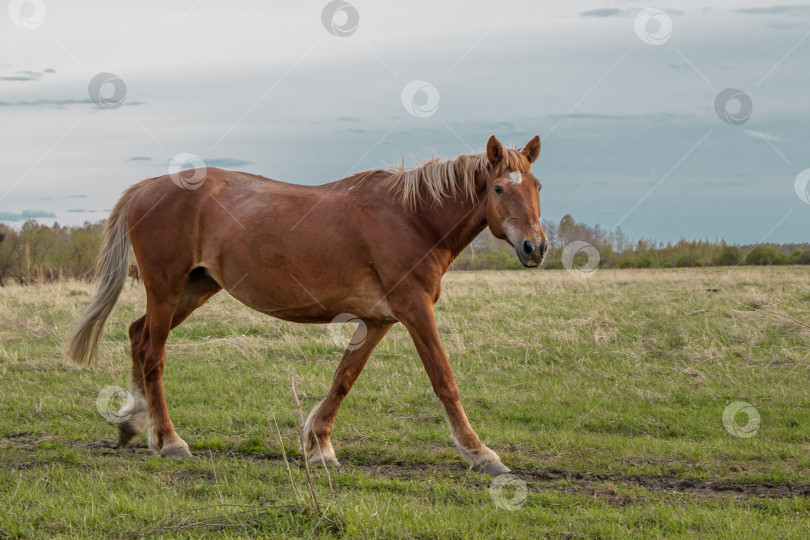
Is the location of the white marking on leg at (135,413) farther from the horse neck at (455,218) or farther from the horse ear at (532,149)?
the horse ear at (532,149)

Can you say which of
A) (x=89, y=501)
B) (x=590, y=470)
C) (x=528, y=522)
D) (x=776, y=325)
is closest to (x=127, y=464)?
(x=89, y=501)

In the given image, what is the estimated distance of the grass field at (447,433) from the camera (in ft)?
15.1

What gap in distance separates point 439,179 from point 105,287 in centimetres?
381

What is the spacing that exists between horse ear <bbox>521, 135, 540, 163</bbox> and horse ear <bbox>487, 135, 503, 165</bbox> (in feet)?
0.83

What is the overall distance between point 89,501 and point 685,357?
8201mm

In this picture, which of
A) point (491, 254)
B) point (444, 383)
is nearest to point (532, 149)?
point (444, 383)

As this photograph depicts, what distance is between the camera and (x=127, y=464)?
20.1ft

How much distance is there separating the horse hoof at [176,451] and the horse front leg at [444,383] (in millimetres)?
2354

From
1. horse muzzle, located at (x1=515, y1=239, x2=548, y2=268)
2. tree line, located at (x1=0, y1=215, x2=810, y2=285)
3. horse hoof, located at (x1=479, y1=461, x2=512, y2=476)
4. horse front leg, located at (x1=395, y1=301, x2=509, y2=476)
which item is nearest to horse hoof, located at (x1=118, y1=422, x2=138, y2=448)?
horse front leg, located at (x1=395, y1=301, x2=509, y2=476)

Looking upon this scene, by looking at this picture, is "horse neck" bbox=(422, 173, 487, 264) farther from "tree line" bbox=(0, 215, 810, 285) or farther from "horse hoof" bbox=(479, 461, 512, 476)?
"tree line" bbox=(0, 215, 810, 285)

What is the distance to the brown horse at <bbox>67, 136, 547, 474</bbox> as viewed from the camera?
598 cm

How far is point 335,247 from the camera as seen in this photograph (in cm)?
627

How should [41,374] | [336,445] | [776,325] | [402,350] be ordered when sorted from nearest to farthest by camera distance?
[336,445] < [41,374] < [402,350] < [776,325]

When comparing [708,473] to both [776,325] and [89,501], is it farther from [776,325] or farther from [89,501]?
[776,325]
